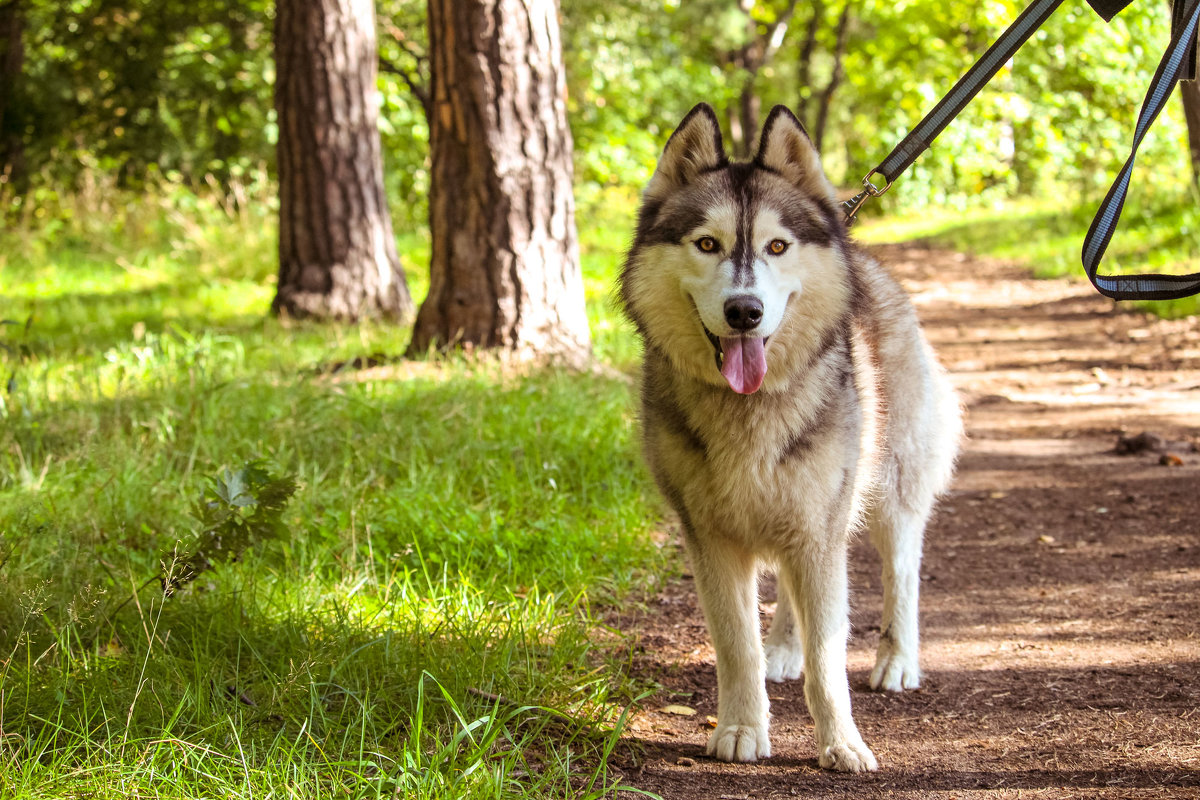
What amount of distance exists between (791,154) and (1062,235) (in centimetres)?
1223

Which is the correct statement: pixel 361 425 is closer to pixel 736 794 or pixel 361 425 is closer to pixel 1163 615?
pixel 736 794

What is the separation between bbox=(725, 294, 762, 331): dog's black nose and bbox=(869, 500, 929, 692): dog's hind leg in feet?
3.66

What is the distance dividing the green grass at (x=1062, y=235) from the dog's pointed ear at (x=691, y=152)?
17.1 feet

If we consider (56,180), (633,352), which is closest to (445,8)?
(633,352)

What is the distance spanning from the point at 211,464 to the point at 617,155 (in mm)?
12148

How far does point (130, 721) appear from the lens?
2305mm

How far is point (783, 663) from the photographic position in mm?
3398

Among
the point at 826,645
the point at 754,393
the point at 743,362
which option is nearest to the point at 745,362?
the point at 743,362

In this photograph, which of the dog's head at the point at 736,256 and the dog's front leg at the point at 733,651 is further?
the dog's front leg at the point at 733,651

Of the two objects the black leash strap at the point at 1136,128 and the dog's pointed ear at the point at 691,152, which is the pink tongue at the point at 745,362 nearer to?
the dog's pointed ear at the point at 691,152

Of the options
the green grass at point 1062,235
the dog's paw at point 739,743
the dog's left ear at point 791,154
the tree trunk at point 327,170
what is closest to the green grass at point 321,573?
the dog's paw at point 739,743

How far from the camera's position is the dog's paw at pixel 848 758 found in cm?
264

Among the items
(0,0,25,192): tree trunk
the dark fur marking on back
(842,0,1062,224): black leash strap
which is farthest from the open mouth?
(0,0,25,192): tree trunk

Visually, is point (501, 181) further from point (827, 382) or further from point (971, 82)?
point (827, 382)
